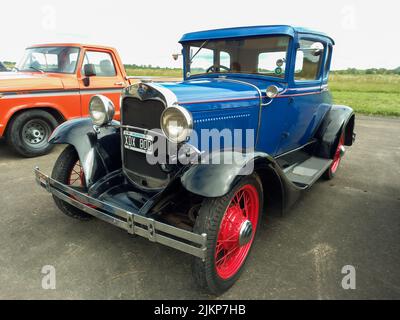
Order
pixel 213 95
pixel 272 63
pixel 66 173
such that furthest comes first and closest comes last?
Result: pixel 272 63 → pixel 66 173 → pixel 213 95

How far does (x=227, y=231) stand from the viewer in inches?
88.3

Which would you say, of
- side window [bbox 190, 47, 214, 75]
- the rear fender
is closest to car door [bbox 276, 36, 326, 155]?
side window [bbox 190, 47, 214, 75]

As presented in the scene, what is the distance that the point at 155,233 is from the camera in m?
1.97

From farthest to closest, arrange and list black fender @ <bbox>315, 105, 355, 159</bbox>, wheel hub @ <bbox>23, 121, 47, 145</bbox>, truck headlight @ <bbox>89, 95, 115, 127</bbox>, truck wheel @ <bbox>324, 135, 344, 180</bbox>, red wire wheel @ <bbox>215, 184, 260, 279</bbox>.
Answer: wheel hub @ <bbox>23, 121, 47, 145</bbox>
truck wheel @ <bbox>324, 135, 344, 180</bbox>
black fender @ <bbox>315, 105, 355, 159</bbox>
truck headlight @ <bbox>89, 95, 115, 127</bbox>
red wire wheel @ <bbox>215, 184, 260, 279</bbox>

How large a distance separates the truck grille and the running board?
1518mm

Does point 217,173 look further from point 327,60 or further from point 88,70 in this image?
point 88,70

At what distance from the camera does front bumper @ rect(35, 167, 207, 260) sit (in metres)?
1.85

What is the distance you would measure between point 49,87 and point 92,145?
3.23m

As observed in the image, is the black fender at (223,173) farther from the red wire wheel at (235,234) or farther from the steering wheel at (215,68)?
the steering wheel at (215,68)

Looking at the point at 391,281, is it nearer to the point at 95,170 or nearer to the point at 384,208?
the point at 384,208

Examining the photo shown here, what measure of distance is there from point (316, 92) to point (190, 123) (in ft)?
8.40

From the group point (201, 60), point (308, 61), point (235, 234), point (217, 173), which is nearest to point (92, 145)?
point (217, 173)

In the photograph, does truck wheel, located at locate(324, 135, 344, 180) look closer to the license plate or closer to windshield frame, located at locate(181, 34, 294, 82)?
windshield frame, located at locate(181, 34, 294, 82)
